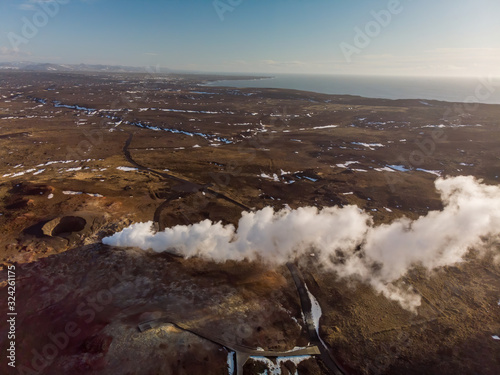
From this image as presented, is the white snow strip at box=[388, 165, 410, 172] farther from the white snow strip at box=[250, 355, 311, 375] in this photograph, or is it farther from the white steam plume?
the white snow strip at box=[250, 355, 311, 375]

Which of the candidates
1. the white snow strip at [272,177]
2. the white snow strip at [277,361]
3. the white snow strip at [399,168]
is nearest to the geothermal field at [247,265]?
the white snow strip at [277,361]

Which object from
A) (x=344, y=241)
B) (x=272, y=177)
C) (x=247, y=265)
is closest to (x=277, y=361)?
(x=247, y=265)

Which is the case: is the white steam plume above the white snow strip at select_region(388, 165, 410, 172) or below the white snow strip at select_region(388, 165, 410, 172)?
below

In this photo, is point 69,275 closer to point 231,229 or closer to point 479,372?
point 231,229

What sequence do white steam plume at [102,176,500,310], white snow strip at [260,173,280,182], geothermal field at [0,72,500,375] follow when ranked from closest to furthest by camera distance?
geothermal field at [0,72,500,375]
white steam plume at [102,176,500,310]
white snow strip at [260,173,280,182]

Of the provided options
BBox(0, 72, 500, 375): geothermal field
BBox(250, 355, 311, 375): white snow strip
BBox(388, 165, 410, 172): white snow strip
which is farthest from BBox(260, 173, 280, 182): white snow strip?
BBox(250, 355, 311, 375): white snow strip

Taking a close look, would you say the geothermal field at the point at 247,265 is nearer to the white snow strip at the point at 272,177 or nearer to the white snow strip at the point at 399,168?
the white snow strip at the point at 272,177

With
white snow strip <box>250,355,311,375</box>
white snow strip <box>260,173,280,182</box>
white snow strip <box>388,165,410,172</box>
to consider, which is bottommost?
white snow strip <box>250,355,311,375</box>
